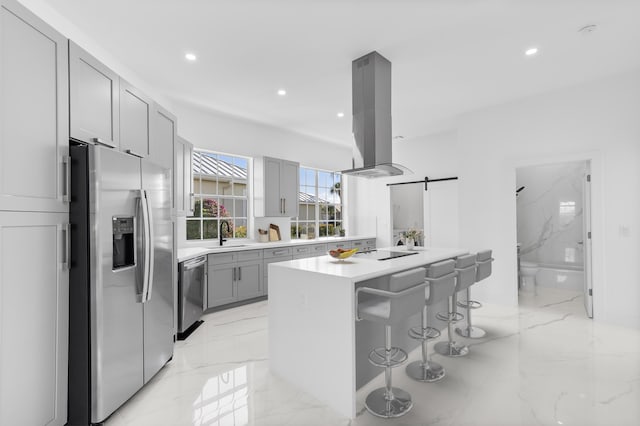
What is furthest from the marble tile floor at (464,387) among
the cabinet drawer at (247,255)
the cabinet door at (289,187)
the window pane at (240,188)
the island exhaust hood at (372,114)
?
the cabinet door at (289,187)

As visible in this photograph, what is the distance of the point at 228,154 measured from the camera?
5324mm

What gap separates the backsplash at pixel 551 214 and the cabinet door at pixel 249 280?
5.26m

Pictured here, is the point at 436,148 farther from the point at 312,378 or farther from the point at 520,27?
the point at 312,378

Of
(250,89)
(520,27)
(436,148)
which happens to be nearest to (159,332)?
(250,89)

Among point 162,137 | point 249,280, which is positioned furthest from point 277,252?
point 162,137

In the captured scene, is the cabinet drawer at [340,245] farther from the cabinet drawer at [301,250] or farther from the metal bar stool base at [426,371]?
the metal bar stool base at [426,371]

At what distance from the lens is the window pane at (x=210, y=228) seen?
16.7ft

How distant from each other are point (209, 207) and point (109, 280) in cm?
323

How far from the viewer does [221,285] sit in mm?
4453

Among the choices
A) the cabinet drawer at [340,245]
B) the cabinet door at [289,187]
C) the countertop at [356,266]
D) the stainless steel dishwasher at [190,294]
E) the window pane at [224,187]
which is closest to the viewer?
the countertop at [356,266]

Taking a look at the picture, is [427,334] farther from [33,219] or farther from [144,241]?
[33,219]

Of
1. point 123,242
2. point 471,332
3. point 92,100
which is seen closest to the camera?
point 92,100

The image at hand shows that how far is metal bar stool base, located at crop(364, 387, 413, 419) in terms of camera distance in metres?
2.12

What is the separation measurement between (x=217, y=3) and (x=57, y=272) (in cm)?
223
